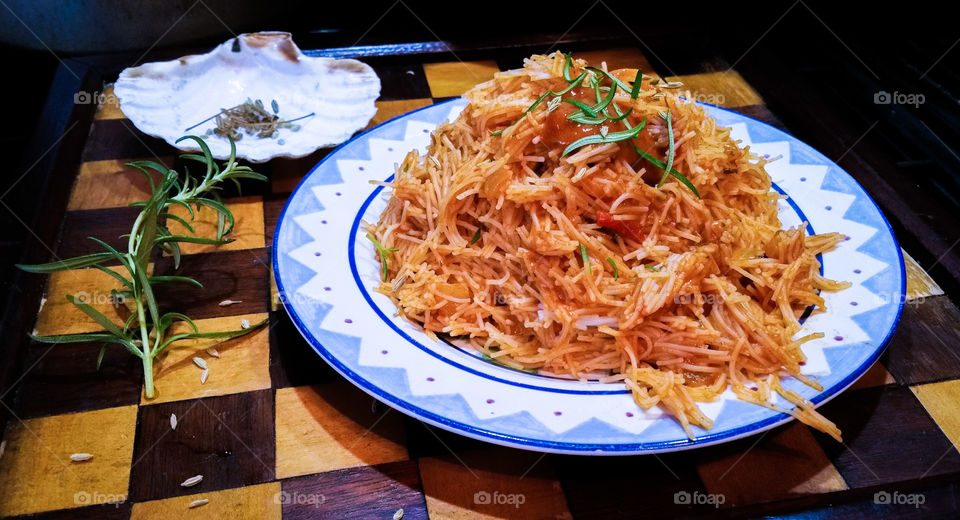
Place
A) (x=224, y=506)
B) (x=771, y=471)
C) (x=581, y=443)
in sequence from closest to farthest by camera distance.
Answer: (x=581, y=443)
(x=224, y=506)
(x=771, y=471)

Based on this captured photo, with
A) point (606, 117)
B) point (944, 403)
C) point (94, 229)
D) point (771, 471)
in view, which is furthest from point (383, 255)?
point (944, 403)

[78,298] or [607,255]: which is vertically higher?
[607,255]

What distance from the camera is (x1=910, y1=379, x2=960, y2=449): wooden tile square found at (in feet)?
6.28

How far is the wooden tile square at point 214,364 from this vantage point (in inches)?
77.3

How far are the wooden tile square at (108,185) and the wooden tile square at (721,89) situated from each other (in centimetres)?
230

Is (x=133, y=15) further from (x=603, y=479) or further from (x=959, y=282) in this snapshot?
(x=959, y=282)

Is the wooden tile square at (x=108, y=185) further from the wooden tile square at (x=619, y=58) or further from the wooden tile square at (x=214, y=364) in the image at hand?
the wooden tile square at (x=619, y=58)

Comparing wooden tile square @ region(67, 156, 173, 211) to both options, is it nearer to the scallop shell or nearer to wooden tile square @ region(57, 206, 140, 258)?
wooden tile square @ region(57, 206, 140, 258)

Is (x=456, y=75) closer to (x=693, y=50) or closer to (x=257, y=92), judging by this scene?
(x=257, y=92)

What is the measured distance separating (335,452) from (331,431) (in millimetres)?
70

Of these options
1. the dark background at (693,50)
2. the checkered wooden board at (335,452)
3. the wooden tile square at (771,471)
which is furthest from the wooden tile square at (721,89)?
the wooden tile square at (771,471)

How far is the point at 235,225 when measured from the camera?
101 inches

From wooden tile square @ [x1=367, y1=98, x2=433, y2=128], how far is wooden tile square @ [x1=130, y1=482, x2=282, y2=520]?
1851 millimetres

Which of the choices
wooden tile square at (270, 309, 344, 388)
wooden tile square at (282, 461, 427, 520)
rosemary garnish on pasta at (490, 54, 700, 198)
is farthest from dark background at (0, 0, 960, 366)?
wooden tile square at (282, 461, 427, 520)
